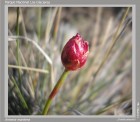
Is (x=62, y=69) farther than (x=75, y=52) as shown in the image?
Yes

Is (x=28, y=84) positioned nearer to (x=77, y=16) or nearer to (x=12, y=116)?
(x=12, y=116)

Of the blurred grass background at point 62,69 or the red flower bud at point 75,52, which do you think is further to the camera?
the blurred grass background at point 62,69

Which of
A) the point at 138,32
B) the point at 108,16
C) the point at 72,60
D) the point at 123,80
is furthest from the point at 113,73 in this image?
the point at 72,60

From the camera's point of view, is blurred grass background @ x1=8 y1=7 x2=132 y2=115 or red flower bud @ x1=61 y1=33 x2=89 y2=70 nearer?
red flower bud @ x1=61 y1=33 x2=89 y2=70
